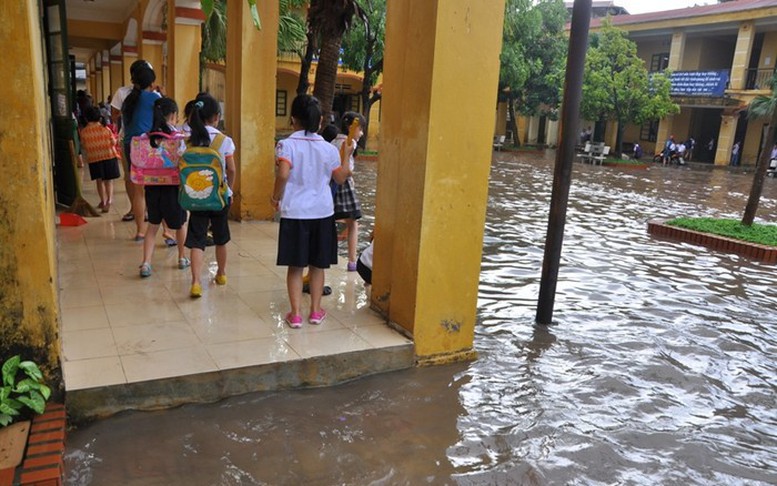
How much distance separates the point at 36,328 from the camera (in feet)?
10.7

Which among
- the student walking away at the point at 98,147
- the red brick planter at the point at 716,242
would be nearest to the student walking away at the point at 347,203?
the student walking away at the point at 98,147

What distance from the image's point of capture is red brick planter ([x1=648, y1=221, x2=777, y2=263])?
912 centimetres

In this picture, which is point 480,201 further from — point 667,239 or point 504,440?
point 667,239

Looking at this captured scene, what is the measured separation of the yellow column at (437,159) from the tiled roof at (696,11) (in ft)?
95.8

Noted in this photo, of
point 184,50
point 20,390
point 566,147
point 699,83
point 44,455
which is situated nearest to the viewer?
point 44,455

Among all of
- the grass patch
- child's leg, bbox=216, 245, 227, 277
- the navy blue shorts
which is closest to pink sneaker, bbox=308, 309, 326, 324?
the navy blue shorts

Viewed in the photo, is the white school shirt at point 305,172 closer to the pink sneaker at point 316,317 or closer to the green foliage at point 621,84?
the pink sneaker at point 316,317

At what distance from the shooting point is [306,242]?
14.9ft

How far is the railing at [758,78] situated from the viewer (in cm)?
2973

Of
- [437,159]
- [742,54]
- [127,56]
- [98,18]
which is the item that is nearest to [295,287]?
[437,159]

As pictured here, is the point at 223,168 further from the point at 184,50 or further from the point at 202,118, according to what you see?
the point at 184,50

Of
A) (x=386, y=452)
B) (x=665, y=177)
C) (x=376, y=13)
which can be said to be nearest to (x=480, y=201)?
(x=386, y=452)

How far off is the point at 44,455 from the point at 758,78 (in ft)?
115

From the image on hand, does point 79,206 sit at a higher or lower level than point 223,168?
lower
